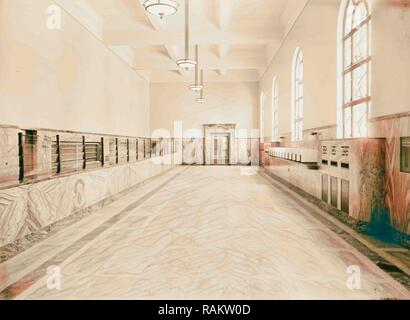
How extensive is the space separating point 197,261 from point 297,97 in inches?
318

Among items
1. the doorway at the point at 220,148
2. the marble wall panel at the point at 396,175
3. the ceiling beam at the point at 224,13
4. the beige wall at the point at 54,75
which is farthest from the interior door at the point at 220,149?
the marble wall panel at the point at 396,175

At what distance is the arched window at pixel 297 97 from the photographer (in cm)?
982

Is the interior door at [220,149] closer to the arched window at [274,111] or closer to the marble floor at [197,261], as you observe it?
the arched window at [274,111]

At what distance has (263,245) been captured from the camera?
13.5ft

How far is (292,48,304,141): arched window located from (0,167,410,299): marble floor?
4.67 m

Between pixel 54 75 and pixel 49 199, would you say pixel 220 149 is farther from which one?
pixel 49 199

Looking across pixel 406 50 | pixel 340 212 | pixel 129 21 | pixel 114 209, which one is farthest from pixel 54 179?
pixel 129 21

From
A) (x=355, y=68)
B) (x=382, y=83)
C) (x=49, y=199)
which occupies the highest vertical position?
(x=355, y=68)

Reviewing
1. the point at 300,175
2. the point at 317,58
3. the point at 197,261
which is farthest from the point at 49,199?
the point at 317,58

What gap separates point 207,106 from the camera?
20438 mm

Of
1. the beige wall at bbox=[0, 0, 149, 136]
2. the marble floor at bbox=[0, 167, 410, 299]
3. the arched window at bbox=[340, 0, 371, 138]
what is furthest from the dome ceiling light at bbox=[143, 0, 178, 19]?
the marble floor at bbox=[0, 167, 410, 299]
